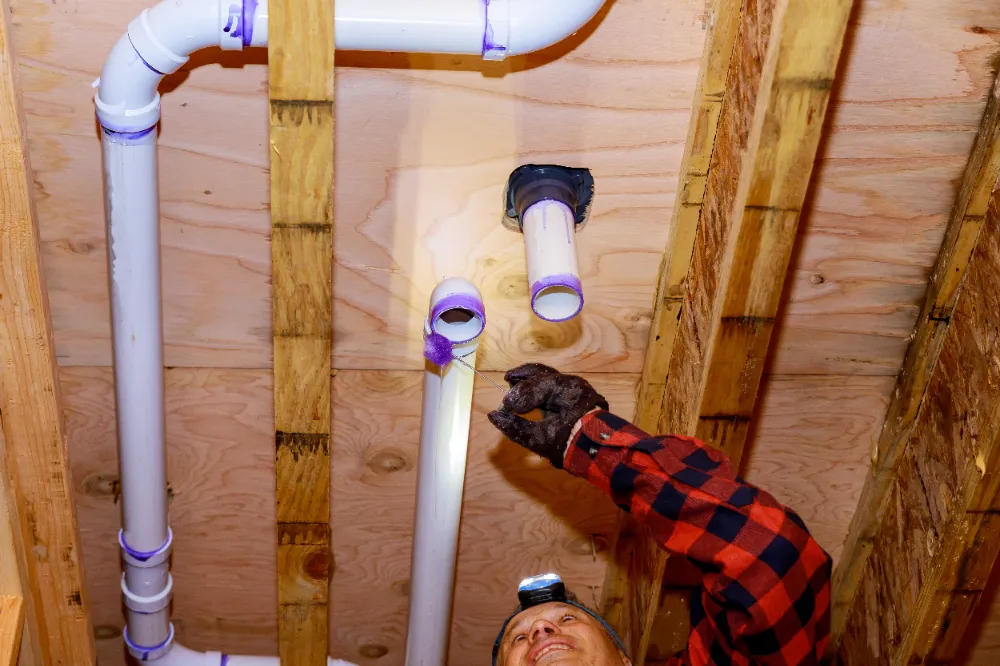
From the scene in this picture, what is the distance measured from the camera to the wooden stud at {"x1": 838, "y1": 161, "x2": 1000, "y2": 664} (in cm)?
156

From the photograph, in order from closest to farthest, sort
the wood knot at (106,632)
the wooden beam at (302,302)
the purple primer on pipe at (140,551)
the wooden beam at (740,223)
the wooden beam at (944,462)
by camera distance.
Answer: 1. the wooden beam at (302,302)
2. the wooden beam at (740,223)
3. the wooden beam at (944,462)
4. the purple primer on pipe at (140,551)
5. the wood knot at (106,632)

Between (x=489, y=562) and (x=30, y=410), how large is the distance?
877mm

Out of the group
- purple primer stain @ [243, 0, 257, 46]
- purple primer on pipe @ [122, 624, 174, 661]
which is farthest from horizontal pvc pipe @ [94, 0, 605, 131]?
purple primer on pipe @ [122, 624, 174, 661]

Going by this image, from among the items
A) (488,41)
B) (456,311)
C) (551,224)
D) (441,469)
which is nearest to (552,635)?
(441,469)

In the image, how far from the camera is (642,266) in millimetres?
1617

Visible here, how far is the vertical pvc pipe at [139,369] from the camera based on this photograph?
1.31 m

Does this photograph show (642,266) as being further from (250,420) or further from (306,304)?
(250,420)

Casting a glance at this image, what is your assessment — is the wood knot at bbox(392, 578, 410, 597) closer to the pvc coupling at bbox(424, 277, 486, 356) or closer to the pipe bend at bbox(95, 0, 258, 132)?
the pvc coupling at bbox(424, 277, 486, 356)

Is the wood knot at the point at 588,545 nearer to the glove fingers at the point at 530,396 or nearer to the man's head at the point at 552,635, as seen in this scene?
the man's head at the point at 552,635

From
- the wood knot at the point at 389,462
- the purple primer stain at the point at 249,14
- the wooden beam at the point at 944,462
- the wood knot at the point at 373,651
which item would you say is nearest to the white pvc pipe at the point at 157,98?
the purple primer stain at the point at 249,14

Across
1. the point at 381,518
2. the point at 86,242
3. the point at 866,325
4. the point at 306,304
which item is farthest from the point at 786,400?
the point at 86,242

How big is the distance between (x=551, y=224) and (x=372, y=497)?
68cm

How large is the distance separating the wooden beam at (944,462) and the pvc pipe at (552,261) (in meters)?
0.66

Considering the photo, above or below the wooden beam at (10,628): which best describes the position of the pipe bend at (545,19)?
above
